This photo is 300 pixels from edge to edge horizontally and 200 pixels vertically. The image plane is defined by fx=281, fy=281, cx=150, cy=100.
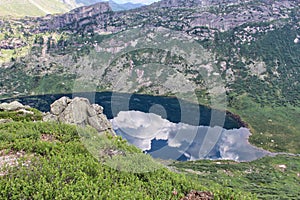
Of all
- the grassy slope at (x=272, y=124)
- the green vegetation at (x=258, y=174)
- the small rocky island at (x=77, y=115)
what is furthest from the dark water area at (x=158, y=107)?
the small rocky island at (x=77, y=115)

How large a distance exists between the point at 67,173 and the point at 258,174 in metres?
68.5

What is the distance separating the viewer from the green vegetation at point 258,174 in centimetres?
6600

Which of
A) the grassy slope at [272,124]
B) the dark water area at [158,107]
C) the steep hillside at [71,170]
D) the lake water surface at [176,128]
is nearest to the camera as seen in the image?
the steep hillside at [71,170]

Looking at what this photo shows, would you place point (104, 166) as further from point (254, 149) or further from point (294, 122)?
point (294, 122)

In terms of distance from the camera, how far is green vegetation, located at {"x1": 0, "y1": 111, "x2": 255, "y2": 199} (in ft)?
69.1

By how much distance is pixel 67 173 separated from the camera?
23.4 metres

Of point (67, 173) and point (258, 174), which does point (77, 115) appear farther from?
point (258, 174)

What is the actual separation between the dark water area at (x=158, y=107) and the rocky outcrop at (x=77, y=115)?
8693cm

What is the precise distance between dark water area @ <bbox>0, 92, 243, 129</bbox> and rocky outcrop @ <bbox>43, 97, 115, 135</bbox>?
285 feet

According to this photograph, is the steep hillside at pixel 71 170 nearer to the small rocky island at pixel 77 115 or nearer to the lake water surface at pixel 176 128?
the small rocky island at pixel 77 115

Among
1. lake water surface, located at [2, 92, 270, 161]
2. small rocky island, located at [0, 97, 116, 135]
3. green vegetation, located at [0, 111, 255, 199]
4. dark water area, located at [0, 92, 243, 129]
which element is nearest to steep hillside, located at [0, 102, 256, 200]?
green vegetation, located at [0, 111, 255, 199]

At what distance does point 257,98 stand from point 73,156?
505 ft

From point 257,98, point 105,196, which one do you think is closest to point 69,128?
point 105,196

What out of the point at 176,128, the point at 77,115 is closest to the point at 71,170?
the point at 77,115
